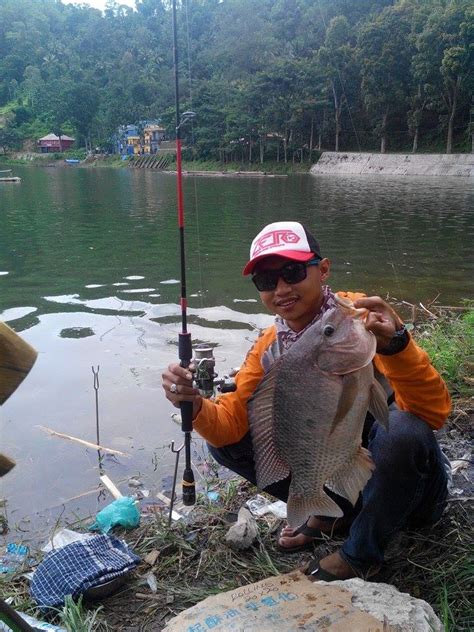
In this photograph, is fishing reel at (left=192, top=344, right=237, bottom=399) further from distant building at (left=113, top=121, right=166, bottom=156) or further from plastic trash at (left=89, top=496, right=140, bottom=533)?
distant building at (left=113, top=121, right=166, bottom=156)


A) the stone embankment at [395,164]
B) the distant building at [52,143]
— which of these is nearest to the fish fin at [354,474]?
the stone embankment at [395,164]

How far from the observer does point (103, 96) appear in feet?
325

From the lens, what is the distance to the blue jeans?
7.18 feet

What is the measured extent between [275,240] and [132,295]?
830 centimetres

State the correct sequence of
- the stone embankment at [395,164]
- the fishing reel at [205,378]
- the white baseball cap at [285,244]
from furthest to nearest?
1. the stone embankment at [395,164]
2. the fishing reel at [205,378]
3. the white baseball cap at [285,244]

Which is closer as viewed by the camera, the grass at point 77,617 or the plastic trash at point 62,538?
the grass at point 77,617

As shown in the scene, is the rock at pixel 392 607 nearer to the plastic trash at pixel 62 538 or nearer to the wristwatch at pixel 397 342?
the wristwatch at pixel 397 342

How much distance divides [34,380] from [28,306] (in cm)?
361

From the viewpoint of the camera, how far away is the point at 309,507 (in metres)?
2.12

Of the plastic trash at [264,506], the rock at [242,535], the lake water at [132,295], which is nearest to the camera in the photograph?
the rock at [242,535]

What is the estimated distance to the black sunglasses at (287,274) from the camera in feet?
7.67

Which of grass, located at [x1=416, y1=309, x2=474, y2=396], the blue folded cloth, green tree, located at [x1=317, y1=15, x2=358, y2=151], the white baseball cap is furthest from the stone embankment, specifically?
the blue folded cloth

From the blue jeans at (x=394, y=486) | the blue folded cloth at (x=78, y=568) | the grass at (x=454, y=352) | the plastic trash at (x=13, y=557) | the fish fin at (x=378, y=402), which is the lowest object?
the plastic trash at (x=13, y=557)

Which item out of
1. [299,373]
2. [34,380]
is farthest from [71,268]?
Answer: [299,373]
